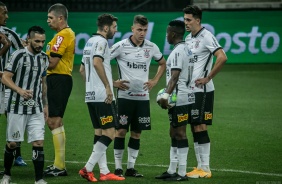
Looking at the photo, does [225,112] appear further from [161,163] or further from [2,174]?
[2,174]

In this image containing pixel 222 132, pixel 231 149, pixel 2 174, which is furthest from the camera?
pixel 222 132

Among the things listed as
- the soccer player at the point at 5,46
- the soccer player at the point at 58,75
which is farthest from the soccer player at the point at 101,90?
the soccer player at the point at 5,46

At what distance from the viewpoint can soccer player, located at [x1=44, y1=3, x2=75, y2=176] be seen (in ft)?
35.4

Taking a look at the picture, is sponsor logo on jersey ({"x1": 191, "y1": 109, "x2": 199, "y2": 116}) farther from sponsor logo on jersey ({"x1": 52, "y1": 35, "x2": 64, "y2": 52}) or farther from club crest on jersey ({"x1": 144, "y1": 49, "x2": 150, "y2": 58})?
sponsor logo on jersey ({"x1": 52, "y1": 35, "x2": 64, "y2": 52})

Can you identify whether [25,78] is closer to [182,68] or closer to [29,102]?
[29,102]

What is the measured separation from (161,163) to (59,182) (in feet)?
6.71

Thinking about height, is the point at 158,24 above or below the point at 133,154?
above

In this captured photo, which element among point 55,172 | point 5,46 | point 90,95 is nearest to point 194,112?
point 90,95

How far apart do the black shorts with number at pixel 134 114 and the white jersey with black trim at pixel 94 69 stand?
0.68m

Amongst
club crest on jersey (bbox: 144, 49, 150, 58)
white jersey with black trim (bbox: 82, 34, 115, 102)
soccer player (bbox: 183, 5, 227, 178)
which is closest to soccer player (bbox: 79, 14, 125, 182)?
white jersey with black trim (bbox: 82, 34, 115, 102)

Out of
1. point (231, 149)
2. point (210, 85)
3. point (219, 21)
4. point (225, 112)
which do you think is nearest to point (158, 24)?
point (219, 21)

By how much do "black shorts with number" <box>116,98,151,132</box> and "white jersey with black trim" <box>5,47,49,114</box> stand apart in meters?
1.42

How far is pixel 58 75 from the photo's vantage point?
1088 cm

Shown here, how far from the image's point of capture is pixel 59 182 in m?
10.2
